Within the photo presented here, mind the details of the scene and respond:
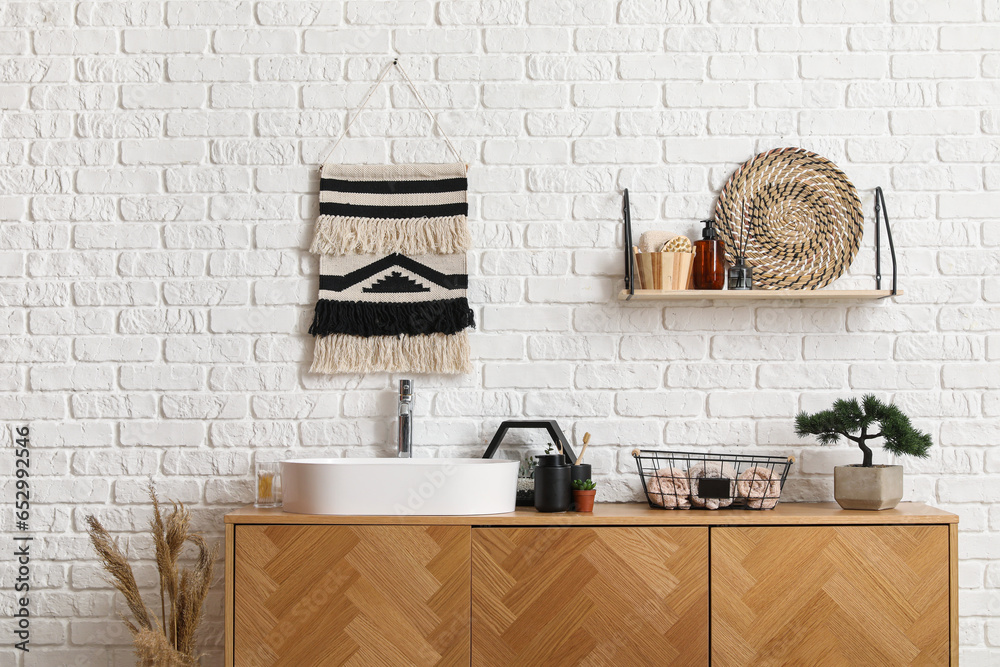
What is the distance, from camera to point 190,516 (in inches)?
67.9

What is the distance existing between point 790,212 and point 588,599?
105 centimetres

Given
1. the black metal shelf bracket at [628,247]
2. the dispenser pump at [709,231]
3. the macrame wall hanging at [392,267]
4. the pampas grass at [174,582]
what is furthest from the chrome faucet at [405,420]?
Result: the dispenser pump at [709,231]

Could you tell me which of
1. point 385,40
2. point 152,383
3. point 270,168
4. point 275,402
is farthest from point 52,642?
point 385,40

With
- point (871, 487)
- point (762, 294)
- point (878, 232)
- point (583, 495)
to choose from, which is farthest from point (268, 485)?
point (878, 232)

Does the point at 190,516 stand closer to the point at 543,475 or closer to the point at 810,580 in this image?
the point at 543,475

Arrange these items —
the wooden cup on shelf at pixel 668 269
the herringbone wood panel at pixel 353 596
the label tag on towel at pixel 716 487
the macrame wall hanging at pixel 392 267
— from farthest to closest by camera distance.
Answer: the macrame wall hanging at pixel 392 267 → the wooden cup on shelf at pixel 668 269 → the label tag on towel at pixel 716 487 → the herringbone wood panel at pixel 353 596

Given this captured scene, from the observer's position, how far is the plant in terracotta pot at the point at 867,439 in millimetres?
1512

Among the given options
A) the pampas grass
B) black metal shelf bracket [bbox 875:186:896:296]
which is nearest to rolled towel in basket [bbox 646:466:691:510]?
black metal shelf bracket [bbox 875:186:896:296]

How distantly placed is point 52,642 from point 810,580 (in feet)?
5.72

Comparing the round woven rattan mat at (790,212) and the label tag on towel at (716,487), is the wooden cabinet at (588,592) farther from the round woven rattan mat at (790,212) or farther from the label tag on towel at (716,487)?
the round woven rattan mat at (790,212)

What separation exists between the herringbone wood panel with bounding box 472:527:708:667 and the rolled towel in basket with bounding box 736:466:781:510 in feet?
0.54

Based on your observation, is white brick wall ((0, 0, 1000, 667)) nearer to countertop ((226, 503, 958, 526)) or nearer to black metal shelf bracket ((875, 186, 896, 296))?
black metal shelf bracket ((875, 186, 896, 296))

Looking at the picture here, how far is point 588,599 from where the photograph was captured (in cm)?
143

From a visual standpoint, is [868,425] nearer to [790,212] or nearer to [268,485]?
[790,212]
